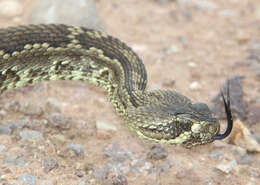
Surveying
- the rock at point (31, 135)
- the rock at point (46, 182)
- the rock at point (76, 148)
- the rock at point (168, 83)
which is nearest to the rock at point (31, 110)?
the rock at point (31, 135)

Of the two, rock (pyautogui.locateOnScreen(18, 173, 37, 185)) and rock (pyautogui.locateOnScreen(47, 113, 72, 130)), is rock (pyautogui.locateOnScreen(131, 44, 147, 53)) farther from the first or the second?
rock (pyautogui.locateOnScreen(18, 173, 37, 185))

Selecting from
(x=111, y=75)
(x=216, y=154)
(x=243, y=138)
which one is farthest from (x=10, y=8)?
(x=243, y=138)

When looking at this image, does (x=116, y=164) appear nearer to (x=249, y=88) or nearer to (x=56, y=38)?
(x=56, y=38)

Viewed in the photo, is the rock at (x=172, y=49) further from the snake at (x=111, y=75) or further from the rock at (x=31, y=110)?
the rock at (x=31, y=110)

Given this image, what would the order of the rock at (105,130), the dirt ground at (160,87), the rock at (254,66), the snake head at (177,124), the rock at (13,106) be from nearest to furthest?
the snake head at (177,124), the dirt ground at (160,87), the rock at (105,130), the rock at (13,106), the rock at (254,66)

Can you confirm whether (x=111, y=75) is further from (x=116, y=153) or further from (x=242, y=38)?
(x=242, y=38)

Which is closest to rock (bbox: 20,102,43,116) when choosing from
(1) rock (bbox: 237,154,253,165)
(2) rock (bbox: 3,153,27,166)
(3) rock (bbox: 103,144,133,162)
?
(2) rock (bbox: 3,153,27,166)
